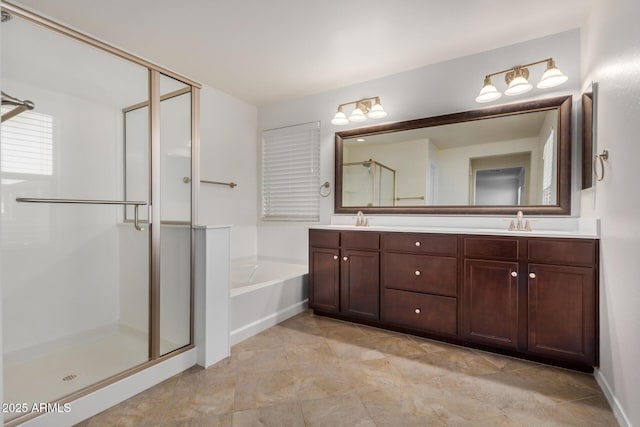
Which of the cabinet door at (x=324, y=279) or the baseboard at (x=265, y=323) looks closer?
the baseboard at (x=265, y=323)

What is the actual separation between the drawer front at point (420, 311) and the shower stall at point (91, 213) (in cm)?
156

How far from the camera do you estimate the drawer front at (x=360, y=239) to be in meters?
2.73

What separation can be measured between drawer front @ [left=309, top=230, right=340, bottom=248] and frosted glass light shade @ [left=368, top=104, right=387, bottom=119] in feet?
3.97

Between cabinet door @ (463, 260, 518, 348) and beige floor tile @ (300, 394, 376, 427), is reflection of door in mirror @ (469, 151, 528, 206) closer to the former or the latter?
cabinet door @ (463, 260, 518, 348)

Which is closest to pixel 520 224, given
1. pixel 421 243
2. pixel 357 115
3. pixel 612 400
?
pixel 421 243

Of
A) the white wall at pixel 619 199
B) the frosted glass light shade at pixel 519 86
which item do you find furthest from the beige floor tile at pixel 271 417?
the frosted glass light shade at pixel 519 86

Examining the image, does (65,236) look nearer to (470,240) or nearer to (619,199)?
(470,240)

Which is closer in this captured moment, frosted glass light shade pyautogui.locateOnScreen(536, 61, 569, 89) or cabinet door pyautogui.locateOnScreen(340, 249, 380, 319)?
frosted glass light shade pyautogui.locateOnScreen(536, 61, 569, 89)

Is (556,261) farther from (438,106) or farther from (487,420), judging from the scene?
(438,106)

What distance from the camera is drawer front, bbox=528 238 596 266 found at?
1936 mm

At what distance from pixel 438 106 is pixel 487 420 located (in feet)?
7.99

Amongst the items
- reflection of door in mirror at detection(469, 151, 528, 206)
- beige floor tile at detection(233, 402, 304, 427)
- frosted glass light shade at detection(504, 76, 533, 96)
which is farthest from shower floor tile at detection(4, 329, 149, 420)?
frosted glass light shade at detection(504, 76, 533, 96)

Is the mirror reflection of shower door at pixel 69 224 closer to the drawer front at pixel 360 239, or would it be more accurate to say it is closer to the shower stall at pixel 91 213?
the shower stall at pixel 91 213

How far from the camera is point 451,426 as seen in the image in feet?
4.99
